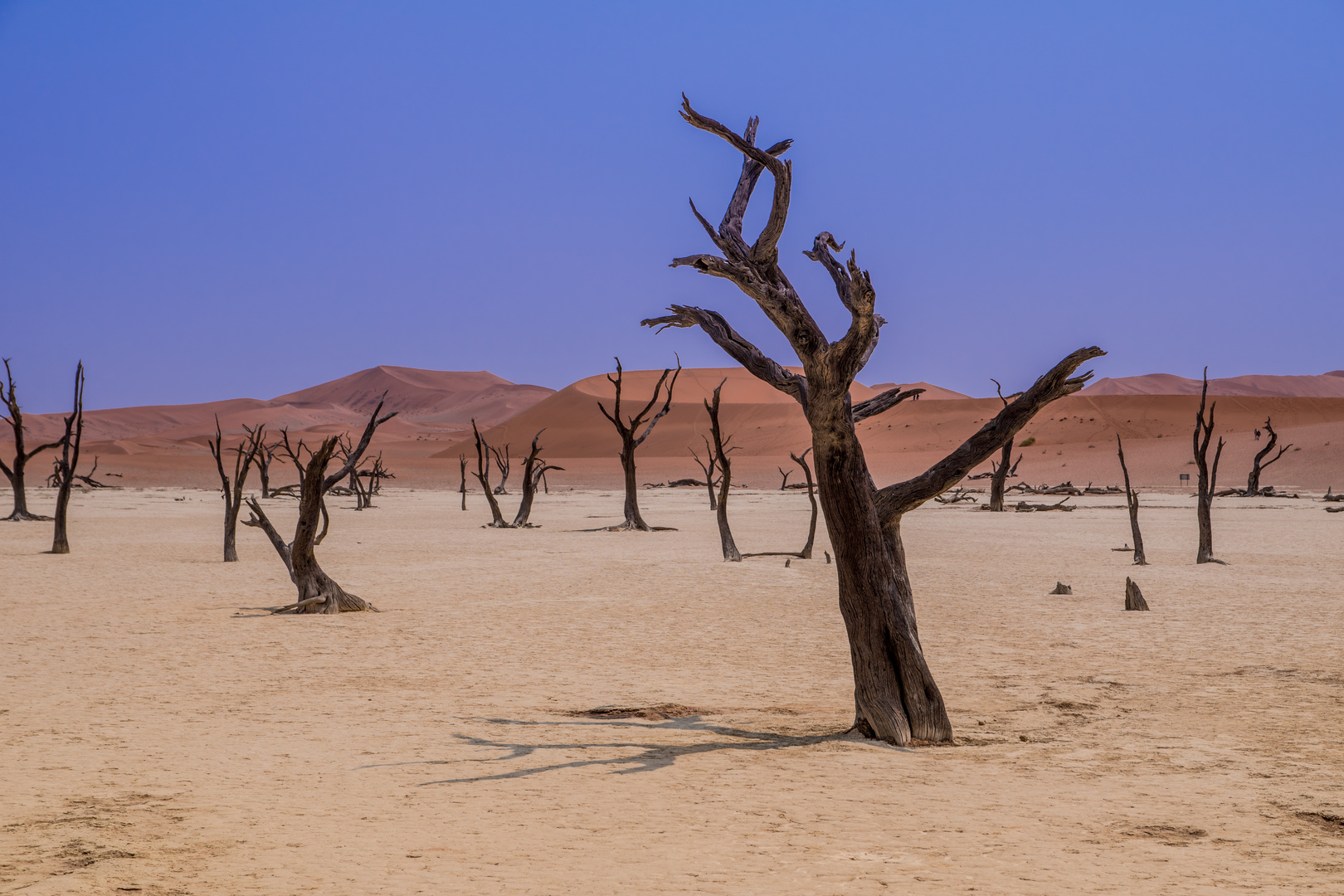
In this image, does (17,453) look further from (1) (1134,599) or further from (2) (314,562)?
(1) (1134,599)

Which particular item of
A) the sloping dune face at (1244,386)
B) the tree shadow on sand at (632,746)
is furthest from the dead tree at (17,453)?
the sloping dune face at (1244,386)

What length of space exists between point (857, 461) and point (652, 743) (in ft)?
6.60

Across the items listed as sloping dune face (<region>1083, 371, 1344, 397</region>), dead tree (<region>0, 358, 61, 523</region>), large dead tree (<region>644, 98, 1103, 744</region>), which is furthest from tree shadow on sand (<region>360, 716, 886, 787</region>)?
sloping dune face (<region>1083, 371, 1344, 397</region>)

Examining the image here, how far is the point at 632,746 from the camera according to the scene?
20.0ft

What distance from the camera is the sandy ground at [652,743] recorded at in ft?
13.2

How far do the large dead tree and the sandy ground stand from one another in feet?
1.28

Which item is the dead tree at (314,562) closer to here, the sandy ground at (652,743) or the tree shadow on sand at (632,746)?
the sandy ground at (652,743)

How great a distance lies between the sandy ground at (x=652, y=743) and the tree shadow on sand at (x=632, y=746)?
0.10ft

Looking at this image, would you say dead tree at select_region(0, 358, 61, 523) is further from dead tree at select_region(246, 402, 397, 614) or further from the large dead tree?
the large dead tree

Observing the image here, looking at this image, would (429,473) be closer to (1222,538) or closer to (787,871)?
(1222,538)

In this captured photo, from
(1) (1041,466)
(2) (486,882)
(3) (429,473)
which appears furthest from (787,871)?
(3) (429,473)

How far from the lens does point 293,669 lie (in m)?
8.61

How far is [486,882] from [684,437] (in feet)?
317

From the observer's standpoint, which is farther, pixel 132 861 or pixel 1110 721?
pixel 1110 721
